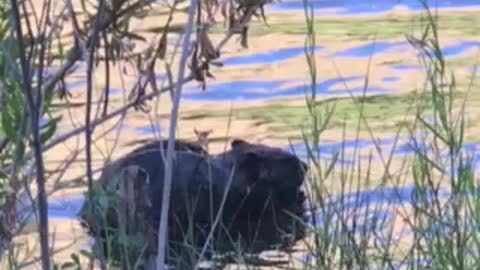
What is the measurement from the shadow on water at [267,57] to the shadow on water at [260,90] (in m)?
0.41

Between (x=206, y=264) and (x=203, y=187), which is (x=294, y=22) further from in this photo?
(x=206, y=264)

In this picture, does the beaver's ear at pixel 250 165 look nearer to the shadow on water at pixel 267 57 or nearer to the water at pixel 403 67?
the water at pixel 403 67

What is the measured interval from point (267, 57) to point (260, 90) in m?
0.71

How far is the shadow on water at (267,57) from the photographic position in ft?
31.1

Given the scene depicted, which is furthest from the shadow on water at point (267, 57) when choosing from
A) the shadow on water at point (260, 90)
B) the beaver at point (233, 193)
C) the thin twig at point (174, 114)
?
the thin twig at point (174, 114)

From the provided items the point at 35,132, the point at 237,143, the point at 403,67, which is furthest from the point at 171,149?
the point at 403,67

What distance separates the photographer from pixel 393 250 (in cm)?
497

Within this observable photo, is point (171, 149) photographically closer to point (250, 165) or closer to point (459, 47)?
point (250, 165)

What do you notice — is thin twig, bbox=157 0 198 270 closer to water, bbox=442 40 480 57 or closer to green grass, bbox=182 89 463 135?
green grass, bbox=182 89 463 135

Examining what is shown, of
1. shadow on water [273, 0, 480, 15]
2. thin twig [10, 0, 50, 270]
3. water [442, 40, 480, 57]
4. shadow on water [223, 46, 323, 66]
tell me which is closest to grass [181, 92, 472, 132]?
water [442, 40, 480, 57]

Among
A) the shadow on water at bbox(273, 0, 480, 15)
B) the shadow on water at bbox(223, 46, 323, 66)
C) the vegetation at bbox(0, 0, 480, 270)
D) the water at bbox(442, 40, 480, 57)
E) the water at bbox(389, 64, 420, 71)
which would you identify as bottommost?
the shadow on water at bbox(223, 46, 323, 66)

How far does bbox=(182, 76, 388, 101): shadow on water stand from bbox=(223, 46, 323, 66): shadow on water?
41cm

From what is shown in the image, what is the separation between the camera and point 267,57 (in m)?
9.64

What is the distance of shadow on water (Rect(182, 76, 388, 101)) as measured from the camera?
28.3ft
